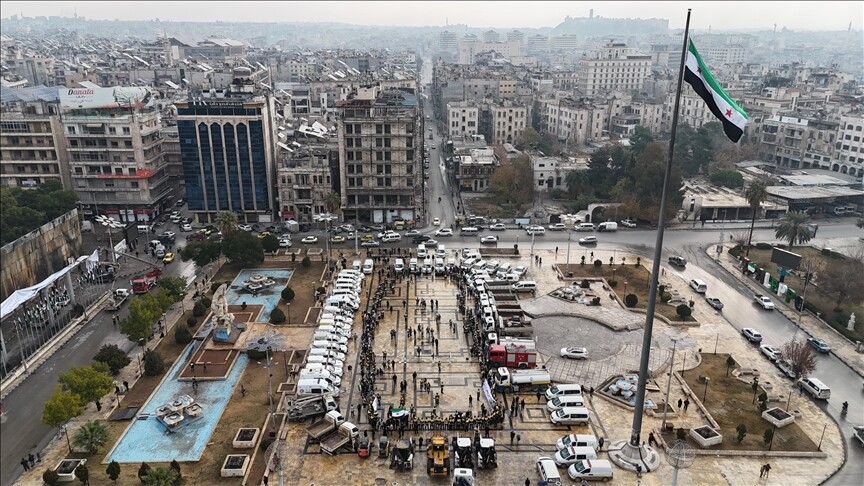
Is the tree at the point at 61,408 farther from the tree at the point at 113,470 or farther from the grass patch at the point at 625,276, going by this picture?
the grass patch at the point at 625,276

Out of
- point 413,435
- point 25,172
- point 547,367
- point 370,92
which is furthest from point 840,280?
point 25,172

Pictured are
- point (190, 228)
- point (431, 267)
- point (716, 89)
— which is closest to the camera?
point (716, 89)

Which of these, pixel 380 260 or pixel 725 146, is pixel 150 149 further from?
pixel 725 146

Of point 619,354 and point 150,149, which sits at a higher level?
point 150,149

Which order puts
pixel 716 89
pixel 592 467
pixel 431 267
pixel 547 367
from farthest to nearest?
pixel 431 267 → pixel 547 367 → pixel 592 467 → pixel 716 89

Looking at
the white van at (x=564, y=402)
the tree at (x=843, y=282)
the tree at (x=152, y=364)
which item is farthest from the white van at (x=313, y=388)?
the tree at (x=843, y=282)

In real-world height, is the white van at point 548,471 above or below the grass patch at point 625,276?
above

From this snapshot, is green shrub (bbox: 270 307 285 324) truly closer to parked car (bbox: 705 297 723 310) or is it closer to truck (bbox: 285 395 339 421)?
truck (bbox: 285 395 339 421)
